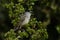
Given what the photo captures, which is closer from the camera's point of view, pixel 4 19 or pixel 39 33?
pixel 39 33

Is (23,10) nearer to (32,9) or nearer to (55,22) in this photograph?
(32,9)

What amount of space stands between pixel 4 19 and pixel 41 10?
0.53 m

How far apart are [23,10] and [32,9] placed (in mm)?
146

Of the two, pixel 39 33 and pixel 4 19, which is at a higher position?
pixel 4 19

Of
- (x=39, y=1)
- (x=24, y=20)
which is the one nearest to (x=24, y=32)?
(x=24, y=20)

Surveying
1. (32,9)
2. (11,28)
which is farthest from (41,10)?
(11,28)

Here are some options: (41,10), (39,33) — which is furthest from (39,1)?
(39,33)

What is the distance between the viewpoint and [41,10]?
4.50 metres

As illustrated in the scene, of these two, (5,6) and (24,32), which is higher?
(5,6)

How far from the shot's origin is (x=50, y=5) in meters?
4.44

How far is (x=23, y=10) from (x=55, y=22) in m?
0.43

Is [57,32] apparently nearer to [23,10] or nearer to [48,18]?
[48,18]

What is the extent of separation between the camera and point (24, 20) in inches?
175

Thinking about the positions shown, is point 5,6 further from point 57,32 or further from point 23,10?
point 57,32
